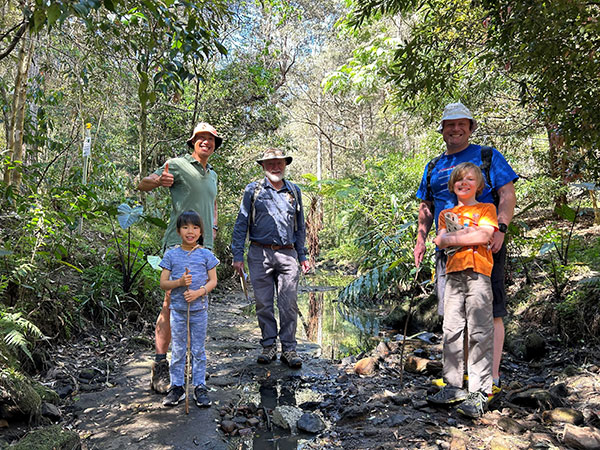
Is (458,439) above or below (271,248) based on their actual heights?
below

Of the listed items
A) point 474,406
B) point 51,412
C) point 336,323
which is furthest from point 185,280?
point 336,323

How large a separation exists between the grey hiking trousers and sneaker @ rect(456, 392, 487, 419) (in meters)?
1.90

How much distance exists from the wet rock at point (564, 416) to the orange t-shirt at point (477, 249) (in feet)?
2.98

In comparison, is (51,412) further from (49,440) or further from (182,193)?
(182,193)

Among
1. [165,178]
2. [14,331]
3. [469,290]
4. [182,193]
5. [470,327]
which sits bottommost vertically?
[14,331]

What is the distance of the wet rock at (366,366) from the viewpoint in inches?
162

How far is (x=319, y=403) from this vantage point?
3.34m

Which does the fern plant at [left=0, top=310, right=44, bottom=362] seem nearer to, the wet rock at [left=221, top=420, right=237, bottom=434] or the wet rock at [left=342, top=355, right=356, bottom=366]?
the wet rock at [left=221, top=420, right=237, bottom=434]

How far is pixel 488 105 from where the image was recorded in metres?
8.23

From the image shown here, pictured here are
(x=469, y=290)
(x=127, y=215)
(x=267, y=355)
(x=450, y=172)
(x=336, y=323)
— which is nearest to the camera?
(x=469, y=290)

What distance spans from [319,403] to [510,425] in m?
1.34

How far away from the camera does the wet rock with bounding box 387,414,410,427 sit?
2829 millimetres

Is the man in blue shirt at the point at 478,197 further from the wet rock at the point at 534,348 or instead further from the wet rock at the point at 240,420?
the wet rock at the point at 240,420

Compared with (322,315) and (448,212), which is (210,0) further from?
(322,315)
